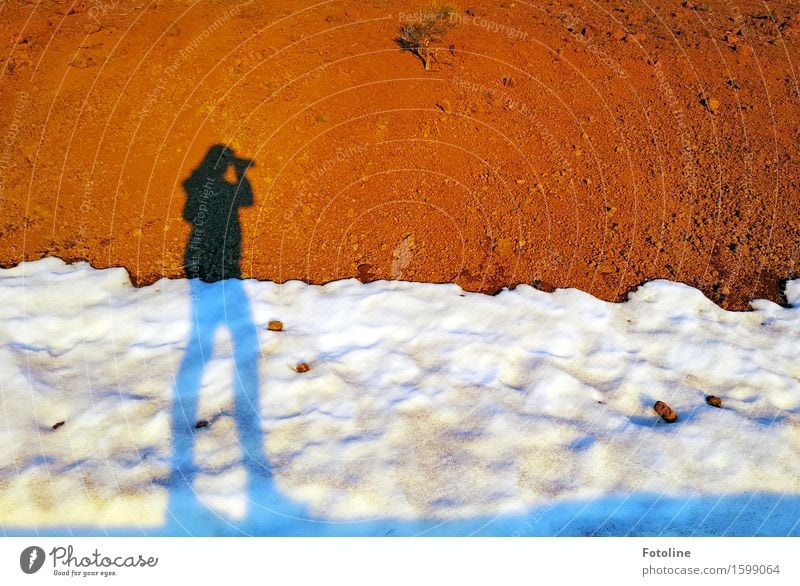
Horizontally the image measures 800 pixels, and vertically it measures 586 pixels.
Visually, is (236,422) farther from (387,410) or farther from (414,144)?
(414,144)

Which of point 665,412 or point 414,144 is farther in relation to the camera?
Answer: point 414,144

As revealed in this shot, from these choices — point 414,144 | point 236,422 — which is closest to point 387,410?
point 236,422

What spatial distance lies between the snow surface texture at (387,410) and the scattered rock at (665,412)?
103 mm

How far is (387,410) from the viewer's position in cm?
623

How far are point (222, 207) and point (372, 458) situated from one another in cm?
515

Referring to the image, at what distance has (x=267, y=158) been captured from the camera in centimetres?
959

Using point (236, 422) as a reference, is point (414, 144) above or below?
above

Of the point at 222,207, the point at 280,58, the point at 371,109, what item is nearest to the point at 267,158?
the point at 222,207

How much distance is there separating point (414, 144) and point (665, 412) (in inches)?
233

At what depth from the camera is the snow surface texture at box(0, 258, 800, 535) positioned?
526cm

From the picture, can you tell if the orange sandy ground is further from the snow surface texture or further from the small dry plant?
the snow surface texture

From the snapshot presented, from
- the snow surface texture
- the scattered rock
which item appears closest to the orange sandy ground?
the snow surface texture

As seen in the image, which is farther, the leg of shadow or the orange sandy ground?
the orange sandy ground

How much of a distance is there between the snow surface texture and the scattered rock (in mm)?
103
